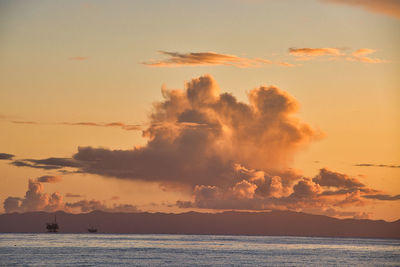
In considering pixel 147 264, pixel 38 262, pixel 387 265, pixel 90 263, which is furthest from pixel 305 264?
pixel 38 262

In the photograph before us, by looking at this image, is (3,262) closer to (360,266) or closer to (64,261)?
(64,261)

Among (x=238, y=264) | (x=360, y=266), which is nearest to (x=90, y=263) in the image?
(x=238, y=264)

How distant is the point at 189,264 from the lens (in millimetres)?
183000

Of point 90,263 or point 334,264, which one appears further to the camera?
point 334,264

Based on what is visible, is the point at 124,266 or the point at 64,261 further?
the point at 64,261

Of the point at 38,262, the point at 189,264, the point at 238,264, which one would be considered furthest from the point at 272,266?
the point at 38,262

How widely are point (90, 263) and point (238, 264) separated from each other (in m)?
41.6

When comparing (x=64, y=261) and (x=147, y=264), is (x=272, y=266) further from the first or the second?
(x=64, y=261)

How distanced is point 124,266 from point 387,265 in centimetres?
8056

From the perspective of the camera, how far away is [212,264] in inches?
7298

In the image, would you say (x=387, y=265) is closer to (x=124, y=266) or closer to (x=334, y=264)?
(x=334, y=264)

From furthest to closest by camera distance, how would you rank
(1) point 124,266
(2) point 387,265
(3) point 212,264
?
(2) point 387,265, (3) point 212,264, (1) point 124,266

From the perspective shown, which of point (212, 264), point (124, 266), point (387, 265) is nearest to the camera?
point (124, 266)

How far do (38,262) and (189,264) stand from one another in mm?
41967
